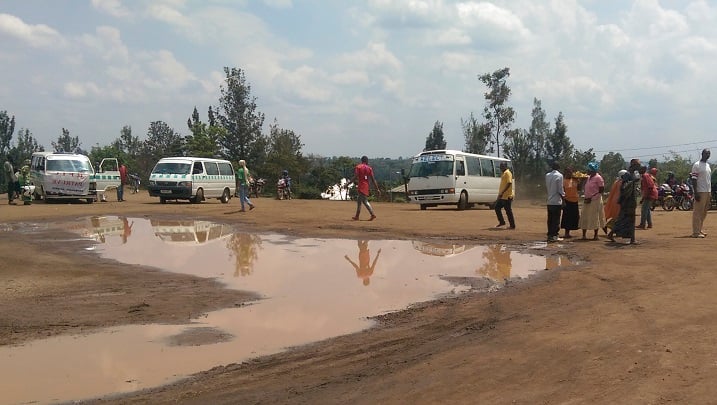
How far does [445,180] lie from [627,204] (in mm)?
12144

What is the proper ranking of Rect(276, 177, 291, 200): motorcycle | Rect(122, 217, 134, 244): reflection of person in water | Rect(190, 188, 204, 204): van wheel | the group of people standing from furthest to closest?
Rect(276, 177, 291, 200): motorcycle < Rect(190, 188, 204, 204): van wheel < Rect(122, 217, 134, 244): reflection of person in water < the group of people standing

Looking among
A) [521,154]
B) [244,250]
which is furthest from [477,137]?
[244,250]

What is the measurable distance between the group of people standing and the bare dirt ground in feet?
4.34

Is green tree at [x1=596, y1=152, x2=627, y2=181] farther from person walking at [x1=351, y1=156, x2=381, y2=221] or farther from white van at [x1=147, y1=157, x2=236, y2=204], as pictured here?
person walking at [x1=351, y1=156, x2=381, y2=221]

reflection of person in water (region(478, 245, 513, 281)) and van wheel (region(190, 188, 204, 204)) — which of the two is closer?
reflection of person in water (region(478, 245, 513, 281))

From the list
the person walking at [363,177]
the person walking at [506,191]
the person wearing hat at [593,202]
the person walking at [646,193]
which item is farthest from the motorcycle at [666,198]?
the person wearing hat at [593,202]

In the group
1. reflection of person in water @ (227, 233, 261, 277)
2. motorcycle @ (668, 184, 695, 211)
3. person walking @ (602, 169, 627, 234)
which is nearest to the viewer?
reflection of person in water @ (227, 233, 261, 277)

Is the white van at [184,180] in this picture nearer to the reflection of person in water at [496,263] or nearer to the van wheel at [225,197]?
the van wheel at [225,197]

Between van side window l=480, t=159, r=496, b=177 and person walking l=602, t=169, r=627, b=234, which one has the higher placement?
van side window l=480, t=159, r=496, b=177

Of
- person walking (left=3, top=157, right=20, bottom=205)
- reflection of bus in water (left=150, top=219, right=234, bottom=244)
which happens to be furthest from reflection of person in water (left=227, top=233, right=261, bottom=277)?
person walking (left=3, top=157, right=20, bottom=205)

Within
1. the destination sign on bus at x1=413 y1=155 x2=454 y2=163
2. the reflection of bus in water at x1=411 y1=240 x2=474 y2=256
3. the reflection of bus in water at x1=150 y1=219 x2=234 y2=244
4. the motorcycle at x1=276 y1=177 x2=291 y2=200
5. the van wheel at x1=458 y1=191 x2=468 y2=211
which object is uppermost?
the destination sign on bus at x1=413 y1=155 x2=454 y2=163

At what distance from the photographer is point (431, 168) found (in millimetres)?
24391

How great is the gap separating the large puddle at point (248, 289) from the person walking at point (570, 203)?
2.16 m

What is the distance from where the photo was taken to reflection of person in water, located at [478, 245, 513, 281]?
31.0ft
